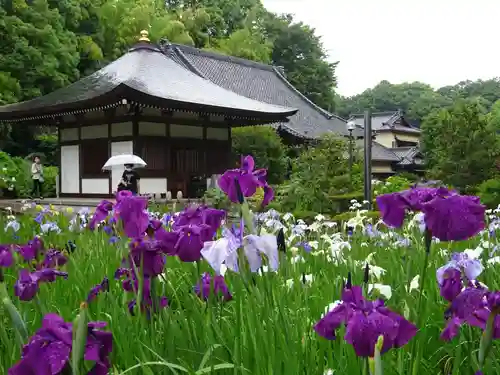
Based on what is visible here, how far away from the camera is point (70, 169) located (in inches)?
621

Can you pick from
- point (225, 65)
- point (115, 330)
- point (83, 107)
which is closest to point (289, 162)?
point (225, 65)

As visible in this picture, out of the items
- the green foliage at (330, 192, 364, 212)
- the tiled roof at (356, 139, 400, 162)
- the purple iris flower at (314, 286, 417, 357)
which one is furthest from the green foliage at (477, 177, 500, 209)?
the tiled roof at (356, 139, 400, 162)

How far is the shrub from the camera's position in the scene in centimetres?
932

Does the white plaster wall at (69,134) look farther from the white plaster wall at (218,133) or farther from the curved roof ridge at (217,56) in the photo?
Result: the curved roof ridge at (217,56)

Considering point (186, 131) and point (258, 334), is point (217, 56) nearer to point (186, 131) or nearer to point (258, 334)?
point (186, 131)

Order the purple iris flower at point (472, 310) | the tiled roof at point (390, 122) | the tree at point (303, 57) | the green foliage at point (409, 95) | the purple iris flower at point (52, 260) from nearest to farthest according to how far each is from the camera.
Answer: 1. the purple iris flower at point (472, 310)
2. the purple iris flower at point (52, 260)
3. the tree at point (303, 57)
4. the tiled roof at point (390, 122)
5. the green foliage at point (409, 95)

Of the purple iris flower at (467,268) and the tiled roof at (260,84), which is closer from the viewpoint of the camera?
the purple iris flower at (467,268)

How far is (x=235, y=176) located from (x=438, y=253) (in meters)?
1.58

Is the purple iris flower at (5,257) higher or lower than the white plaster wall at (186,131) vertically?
lower

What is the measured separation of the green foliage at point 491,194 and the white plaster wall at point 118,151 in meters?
8.22

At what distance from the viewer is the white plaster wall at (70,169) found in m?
15.5

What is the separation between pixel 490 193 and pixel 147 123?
8.34 m

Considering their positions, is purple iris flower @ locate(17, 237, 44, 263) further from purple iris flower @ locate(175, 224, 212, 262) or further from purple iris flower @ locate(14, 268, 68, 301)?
purple iris flower @ locate(175, 224, 212, 262)

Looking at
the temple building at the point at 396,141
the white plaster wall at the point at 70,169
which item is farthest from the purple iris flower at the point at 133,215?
the temple building at the point at 396,141
